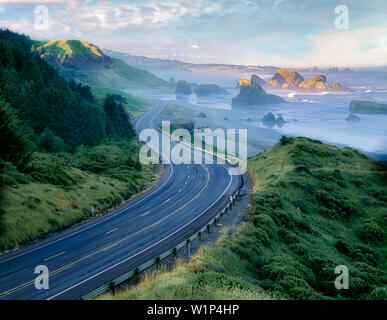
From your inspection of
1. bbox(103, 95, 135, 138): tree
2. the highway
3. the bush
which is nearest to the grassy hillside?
the bush

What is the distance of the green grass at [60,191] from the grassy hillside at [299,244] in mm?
14018

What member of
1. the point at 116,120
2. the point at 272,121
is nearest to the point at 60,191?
the point at 116,120

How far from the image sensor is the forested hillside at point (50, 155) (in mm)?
25766

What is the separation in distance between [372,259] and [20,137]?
31277mm

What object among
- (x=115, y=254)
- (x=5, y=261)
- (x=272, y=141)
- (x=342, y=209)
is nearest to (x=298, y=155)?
(x=342, y=209)

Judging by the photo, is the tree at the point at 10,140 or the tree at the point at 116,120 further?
the tree at the point at 116,120

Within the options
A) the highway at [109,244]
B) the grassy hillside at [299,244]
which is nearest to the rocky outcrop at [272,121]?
the grassy hillside at [299,244]

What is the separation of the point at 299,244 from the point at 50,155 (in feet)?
111

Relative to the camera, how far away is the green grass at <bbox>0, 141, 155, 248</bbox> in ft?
80.7

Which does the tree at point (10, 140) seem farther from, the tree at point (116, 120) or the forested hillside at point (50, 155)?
the tree at point (116, 120)

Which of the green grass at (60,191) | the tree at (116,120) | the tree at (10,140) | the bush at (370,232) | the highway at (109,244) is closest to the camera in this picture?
the highway at (109,244)

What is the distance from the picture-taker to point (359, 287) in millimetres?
18281

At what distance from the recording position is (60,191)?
31516 millimetres
